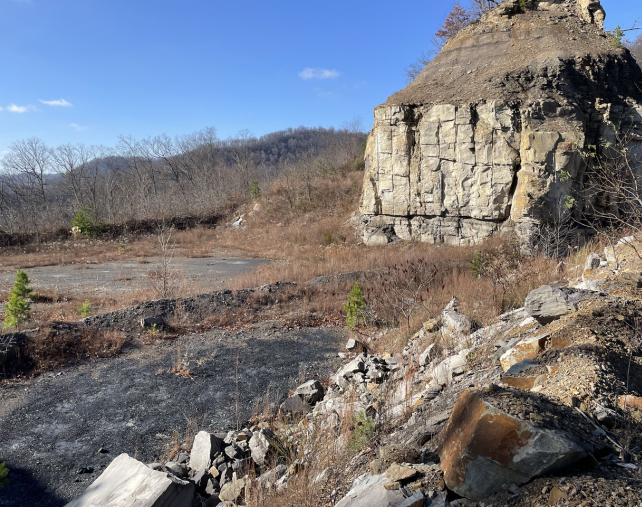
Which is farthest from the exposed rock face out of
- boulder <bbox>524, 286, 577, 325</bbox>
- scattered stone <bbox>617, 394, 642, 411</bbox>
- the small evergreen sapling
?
scattered stone <bbox>617, 394, 642, 411</bbox>

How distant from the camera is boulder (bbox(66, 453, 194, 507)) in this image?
3.08 metres

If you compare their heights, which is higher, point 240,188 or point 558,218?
point 240,188

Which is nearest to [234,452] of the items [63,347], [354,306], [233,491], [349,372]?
[233,491]

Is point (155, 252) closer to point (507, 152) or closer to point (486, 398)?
point (507, 152)

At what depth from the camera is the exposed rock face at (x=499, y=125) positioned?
1488 cm

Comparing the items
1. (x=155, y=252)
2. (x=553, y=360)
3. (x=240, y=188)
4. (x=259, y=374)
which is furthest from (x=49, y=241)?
(x=553, y=360)

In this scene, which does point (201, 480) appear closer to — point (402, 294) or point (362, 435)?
point (362, 435)

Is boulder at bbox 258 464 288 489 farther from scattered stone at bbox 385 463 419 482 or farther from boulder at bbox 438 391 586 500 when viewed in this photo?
boulder at bbox 438 391 586 500

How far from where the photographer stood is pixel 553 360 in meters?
3.46

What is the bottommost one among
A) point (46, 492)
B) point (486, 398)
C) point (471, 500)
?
point (46, 492)

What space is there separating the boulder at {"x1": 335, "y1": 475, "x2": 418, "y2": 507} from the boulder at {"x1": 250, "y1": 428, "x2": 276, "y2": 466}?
1.76 m

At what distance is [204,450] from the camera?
4355 millimetres

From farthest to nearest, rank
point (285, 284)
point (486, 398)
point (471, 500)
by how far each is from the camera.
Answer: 1. point (285, 284)
2. point (486, 398)
3. point (471, 500)

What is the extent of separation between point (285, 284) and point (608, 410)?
382 inches
